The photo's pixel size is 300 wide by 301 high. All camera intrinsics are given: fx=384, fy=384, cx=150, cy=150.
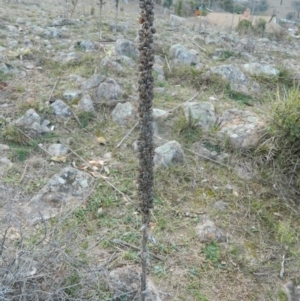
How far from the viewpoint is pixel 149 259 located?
2.58 meters

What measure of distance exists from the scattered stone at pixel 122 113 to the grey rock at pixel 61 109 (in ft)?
1.57

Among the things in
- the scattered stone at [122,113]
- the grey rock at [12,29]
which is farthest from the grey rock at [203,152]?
the grey rock at [12,29]

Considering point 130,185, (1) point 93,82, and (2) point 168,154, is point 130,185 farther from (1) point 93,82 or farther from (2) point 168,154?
(1) point 93,82

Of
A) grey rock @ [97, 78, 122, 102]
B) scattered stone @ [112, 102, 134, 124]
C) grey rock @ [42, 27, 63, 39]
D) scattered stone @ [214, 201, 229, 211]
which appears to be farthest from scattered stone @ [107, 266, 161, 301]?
grey rock @ [42, 27, 63, 39]

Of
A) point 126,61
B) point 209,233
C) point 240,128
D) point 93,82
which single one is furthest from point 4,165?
point 126,61

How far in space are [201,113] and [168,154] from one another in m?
0.83

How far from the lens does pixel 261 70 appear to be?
5.62m

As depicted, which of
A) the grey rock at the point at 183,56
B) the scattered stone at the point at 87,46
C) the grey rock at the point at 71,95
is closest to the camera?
the grey rock at the point at 71,95

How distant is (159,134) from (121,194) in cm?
101

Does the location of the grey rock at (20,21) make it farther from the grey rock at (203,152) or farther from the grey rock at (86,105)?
the grey rock at (203,152)

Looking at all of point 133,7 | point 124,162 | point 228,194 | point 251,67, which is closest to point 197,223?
point 228,194

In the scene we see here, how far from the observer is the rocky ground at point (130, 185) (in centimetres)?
232

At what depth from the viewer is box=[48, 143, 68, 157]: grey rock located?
3.48m

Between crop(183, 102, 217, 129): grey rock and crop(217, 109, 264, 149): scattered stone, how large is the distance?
0.12 m
